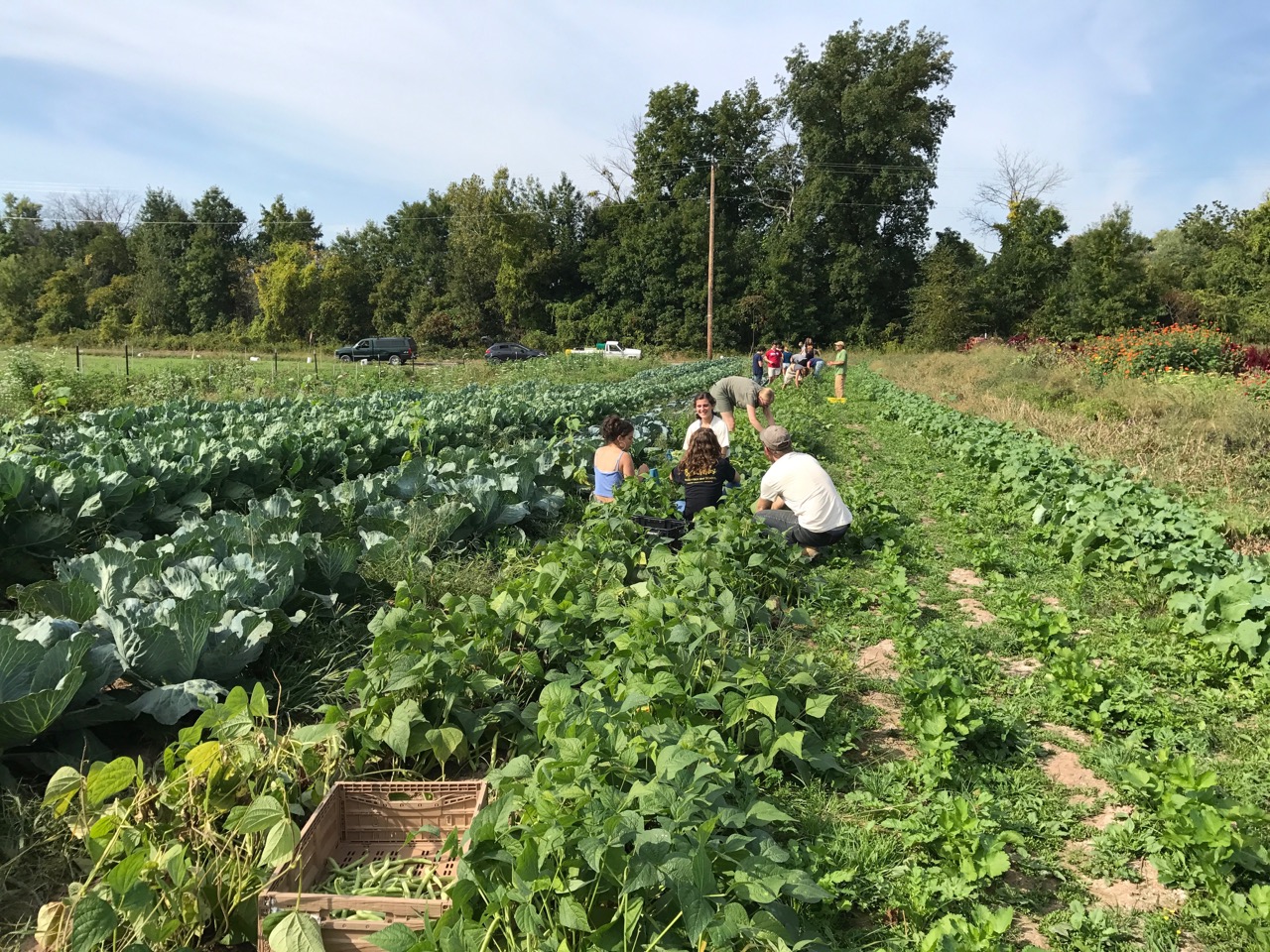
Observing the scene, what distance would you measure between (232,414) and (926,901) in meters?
10.6

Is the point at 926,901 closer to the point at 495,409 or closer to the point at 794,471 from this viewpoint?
the point at 794,471

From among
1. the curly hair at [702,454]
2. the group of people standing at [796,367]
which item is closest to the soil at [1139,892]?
the curly hair at [702,454]

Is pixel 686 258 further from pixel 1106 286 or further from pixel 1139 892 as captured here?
pixel 1139 892

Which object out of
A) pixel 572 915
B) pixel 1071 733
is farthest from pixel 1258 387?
pixel 572 915

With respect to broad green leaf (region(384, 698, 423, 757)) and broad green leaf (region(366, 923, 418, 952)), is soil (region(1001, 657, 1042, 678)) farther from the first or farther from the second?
broad green leaf (region(366, 923, 418, 952))

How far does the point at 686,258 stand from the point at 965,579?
4460 cm

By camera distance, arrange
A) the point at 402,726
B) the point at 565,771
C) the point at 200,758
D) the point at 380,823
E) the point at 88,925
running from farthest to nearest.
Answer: the point at 402,726 < the point at 380,823 < the point at 200,758 < the point at 565,771 < the point at 88,925

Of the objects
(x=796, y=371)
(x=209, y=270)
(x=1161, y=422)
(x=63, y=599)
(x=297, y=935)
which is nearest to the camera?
A: (x=297, y=935)

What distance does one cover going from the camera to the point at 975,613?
5484 mm

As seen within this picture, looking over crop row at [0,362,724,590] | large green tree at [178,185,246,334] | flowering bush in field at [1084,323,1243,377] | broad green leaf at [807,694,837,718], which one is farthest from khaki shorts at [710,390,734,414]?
large green tree at [178,185,246,334]

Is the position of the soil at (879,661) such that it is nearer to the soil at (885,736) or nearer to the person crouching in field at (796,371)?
the soil at (885,736)

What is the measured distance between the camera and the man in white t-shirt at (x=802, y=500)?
626 cm

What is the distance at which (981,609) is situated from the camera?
555cm

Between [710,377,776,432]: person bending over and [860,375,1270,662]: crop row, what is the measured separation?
2.79 m
